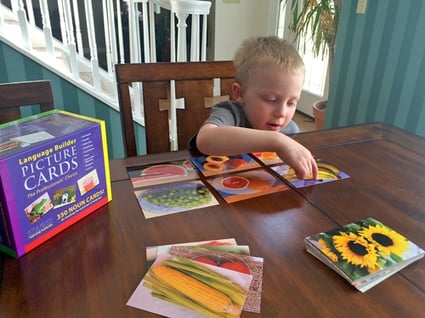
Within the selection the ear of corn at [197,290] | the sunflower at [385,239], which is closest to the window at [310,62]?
the sunflower at [385,239]

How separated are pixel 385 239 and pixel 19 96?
89 centimetres

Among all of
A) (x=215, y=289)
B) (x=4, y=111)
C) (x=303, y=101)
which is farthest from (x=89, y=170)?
(x=303, y=101)

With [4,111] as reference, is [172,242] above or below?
below

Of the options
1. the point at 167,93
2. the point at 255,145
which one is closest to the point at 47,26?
the point at 167,93

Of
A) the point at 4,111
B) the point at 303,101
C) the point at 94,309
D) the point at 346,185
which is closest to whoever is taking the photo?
the point at 94,309

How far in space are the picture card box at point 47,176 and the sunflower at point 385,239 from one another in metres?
0.48

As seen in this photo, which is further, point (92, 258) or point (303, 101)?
point (303, 101)

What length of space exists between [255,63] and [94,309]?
72 centimetres

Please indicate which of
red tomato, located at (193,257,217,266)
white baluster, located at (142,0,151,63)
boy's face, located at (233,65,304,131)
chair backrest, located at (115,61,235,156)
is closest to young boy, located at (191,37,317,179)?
boy's face, located at (233,65,304,131)

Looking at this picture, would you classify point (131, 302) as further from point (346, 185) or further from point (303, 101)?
point (303, 101)

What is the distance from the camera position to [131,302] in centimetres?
48

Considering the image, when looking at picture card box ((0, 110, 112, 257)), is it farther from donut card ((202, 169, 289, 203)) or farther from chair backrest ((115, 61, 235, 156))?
chair backrest ((115, 61, 235, 156))

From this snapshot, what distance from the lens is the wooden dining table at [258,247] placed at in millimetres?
477

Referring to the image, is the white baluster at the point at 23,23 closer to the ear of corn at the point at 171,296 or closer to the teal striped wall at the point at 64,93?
the teal striped wall at the point at 64,93
